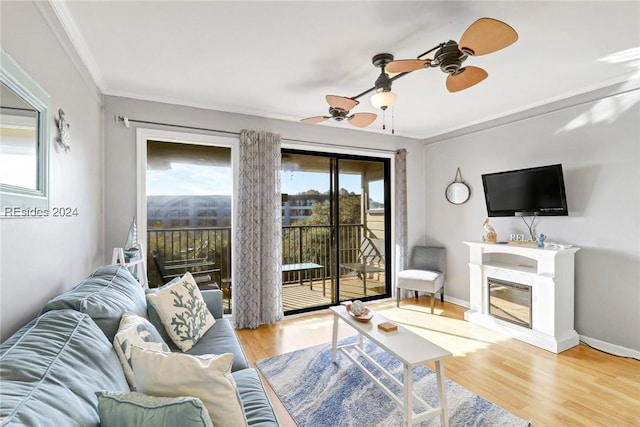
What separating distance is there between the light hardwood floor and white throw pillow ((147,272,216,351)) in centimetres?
78

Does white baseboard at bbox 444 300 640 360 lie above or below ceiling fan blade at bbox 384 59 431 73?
below

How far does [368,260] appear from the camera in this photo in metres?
4.76

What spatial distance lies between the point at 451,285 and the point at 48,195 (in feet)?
15.2

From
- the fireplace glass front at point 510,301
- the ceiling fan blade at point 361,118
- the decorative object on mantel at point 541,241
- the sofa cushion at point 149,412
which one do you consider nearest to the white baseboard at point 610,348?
the fireplace glass front at point 510,301

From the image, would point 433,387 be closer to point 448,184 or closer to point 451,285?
point 451,285

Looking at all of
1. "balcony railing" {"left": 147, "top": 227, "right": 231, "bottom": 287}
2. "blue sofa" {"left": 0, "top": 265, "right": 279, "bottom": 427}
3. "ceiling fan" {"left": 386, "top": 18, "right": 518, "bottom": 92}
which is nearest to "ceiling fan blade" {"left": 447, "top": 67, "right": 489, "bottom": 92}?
"ceiling fan" {"left": 386, "top": 18, "right": 518, "bottom": 92}

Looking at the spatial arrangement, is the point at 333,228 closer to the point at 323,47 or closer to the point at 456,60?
the point at 323,47

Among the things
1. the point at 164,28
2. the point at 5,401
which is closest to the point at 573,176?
the point at 164,28

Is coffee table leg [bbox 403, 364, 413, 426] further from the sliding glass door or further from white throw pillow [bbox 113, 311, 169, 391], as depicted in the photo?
the sliding glass door

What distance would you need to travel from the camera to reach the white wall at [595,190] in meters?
2.87

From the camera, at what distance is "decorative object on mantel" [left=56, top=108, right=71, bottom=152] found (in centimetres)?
189

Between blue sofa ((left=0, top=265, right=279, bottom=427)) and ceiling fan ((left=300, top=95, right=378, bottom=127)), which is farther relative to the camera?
ceiling fan ((left=300, top=95, right=378, bottom=127))

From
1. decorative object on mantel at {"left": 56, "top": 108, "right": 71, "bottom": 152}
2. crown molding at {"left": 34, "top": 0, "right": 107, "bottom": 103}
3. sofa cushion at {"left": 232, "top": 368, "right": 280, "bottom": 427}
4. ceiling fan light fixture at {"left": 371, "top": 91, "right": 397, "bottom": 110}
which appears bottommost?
sofa cushion at {"left": 232, "top": 368, "right": 280, "bottom": 427}

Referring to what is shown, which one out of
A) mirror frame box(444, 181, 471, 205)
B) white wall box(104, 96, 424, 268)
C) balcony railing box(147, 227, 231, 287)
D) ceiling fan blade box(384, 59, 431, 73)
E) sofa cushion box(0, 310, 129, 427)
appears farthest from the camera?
mirror frame box(444, 181, 471, 205)
